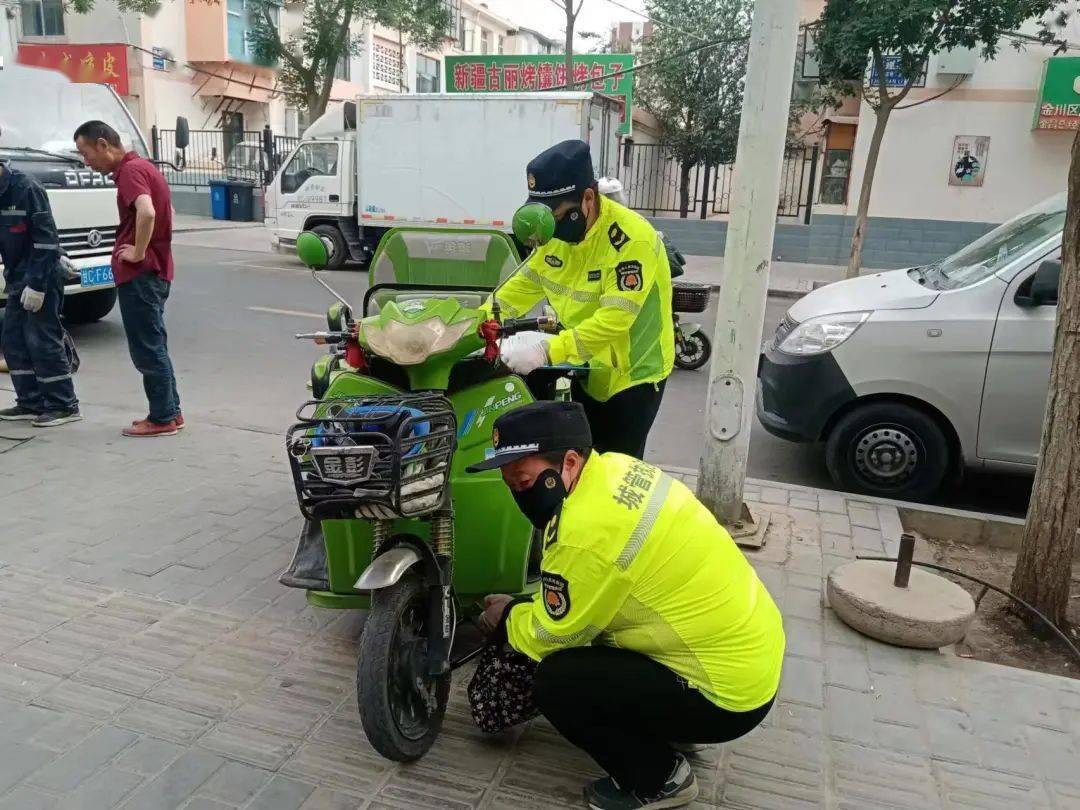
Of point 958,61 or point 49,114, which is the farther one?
point 958,61

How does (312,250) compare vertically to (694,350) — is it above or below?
above

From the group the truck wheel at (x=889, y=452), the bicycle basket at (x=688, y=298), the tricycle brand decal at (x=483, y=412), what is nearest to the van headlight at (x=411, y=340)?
the tricycle brand decal at (x=483, y=412)

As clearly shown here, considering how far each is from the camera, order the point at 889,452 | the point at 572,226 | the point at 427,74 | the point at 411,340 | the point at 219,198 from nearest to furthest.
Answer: the point at 411,340 < the point at 572,226 < the point at 889,452 < the point at 219,198 < the point at 427,74

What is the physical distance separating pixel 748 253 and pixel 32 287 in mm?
4489

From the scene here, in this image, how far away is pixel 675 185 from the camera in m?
21.3

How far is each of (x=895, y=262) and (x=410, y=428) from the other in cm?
1684

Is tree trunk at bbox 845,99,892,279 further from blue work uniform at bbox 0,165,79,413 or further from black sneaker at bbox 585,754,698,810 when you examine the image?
black sneaker at bbox 585,754,698,810

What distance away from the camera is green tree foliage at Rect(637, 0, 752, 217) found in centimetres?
2064

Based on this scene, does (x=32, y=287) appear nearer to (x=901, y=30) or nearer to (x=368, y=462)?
(x=368, y=462)

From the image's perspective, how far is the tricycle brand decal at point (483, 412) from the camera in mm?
3035

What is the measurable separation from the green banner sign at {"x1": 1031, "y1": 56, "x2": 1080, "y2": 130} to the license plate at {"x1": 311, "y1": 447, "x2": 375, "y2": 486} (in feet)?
56.0

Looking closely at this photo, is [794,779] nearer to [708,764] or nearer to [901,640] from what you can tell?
[708,764]

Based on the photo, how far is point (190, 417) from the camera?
20.6 ft

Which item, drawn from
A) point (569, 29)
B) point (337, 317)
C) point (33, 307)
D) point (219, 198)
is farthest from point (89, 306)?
point (219, 198)
